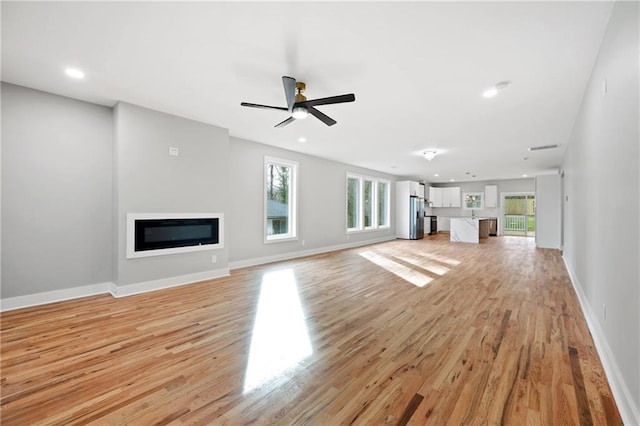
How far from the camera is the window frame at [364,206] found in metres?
8.50

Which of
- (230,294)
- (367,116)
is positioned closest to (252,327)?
(230,294)

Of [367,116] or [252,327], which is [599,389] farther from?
[367,116]

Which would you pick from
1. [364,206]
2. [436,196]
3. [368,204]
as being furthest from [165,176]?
[436,196]

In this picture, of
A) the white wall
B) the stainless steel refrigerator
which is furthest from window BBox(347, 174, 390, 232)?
the white wall

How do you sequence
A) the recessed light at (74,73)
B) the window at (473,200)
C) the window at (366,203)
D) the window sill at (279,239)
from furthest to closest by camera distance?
the window at (473,200)
the window at (366,203)
the window sill at (279,239)
the recessed light at (74,73)

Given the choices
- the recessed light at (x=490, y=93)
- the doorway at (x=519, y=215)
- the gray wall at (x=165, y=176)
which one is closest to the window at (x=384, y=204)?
the doorway at (x=519, y=215)

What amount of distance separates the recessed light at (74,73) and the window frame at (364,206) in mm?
6345

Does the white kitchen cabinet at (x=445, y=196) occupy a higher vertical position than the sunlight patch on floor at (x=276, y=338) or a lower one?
higher

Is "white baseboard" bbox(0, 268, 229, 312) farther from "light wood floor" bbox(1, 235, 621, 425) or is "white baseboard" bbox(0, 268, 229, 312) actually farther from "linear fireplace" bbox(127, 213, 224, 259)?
"linear fireplace" bbox(127, 213, 224, 259)

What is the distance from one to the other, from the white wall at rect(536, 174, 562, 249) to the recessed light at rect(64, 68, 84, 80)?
10.2 m

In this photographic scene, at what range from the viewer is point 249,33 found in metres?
2.22

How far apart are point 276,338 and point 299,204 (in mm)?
4421

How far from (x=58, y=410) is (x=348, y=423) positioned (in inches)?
66.9

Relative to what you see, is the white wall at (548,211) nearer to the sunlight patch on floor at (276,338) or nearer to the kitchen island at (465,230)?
the kitchen island at (465,230)
